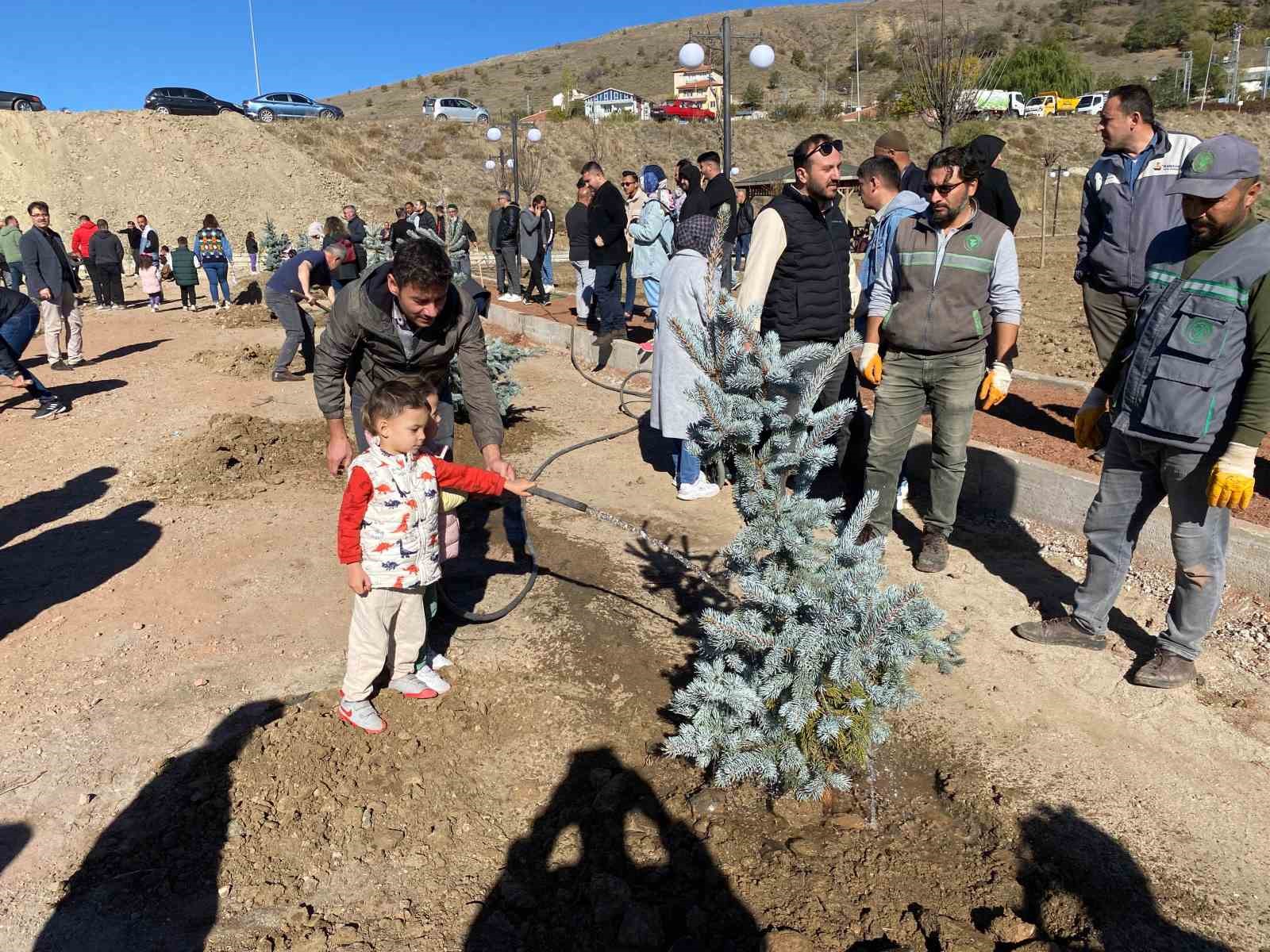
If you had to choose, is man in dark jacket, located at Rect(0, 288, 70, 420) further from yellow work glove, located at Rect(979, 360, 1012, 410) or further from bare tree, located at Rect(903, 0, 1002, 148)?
bare tree, located at Rect(903, 0, 1002, 148)

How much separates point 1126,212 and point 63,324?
11.2 m

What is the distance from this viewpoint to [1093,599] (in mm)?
3707

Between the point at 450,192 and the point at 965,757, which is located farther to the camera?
the point at 450,192

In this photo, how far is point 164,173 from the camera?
3250cm

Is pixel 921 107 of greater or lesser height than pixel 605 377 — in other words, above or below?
above

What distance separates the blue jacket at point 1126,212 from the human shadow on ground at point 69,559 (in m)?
5.85

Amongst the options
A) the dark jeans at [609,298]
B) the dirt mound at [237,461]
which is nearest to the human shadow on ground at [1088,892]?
the dirt mound at [237,461]

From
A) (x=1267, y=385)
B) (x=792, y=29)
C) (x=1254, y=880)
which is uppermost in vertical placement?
(x=792, y=29)

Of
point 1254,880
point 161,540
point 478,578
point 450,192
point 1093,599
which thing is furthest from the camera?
point 450,192

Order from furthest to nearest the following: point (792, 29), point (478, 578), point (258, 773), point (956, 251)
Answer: point (792, 29) < point (478, 578) < point (956, 251) < point (258, 773)

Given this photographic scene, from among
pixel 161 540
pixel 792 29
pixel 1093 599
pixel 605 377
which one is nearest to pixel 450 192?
pixel 605 377

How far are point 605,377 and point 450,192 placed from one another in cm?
3184

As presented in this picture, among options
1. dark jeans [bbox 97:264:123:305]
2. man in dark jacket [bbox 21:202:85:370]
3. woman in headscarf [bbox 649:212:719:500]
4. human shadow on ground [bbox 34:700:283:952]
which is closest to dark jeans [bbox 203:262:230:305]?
dark jeans [bbox 97:264:123:305]

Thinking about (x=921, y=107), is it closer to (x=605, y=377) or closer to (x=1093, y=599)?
(x=605, y=377)
